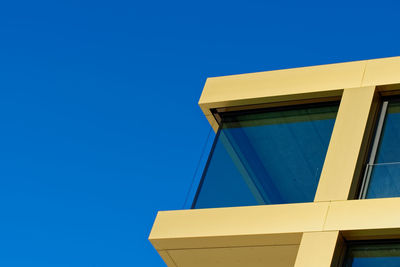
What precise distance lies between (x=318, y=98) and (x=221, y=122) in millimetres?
1731

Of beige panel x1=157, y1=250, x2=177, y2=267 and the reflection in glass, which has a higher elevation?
the reflection in glass

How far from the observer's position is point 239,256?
10930 millimetres

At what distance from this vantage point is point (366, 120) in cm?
1124

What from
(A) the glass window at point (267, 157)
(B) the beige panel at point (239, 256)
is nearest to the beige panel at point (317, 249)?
(B) the beige panel at point (239, 256)

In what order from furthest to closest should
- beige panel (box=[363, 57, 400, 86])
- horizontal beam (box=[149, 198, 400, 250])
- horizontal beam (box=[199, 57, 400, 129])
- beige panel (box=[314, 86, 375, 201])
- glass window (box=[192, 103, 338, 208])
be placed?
horizontal beam (box=[199, 57, 400, 129]) < beige panel (box=[363, 57, 400, 86]) < glass window (box=[192, 103, 338, 208]) < beige panel (box=[314, 86, 375, 201]) < horizontal beam (box=[149, 198, 400, 250])

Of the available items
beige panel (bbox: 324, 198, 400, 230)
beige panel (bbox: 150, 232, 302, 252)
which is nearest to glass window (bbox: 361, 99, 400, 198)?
beige panel (bbox: 324, 198, 400, 230)

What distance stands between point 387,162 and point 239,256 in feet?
8.51

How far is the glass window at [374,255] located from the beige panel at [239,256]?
3.01ft

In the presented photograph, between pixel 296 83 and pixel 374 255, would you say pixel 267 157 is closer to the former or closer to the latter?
pixel 296 83

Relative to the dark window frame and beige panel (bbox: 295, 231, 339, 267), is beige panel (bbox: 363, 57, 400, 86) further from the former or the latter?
beige panel (bbox: 295, 231, 339, 267)

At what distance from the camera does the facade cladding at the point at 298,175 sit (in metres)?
9.85

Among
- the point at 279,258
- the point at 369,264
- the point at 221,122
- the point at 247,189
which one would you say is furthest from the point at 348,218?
the point at 221,122

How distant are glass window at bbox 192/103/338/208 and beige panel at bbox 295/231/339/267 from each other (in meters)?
1.02

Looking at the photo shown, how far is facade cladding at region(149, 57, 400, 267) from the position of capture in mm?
9852
